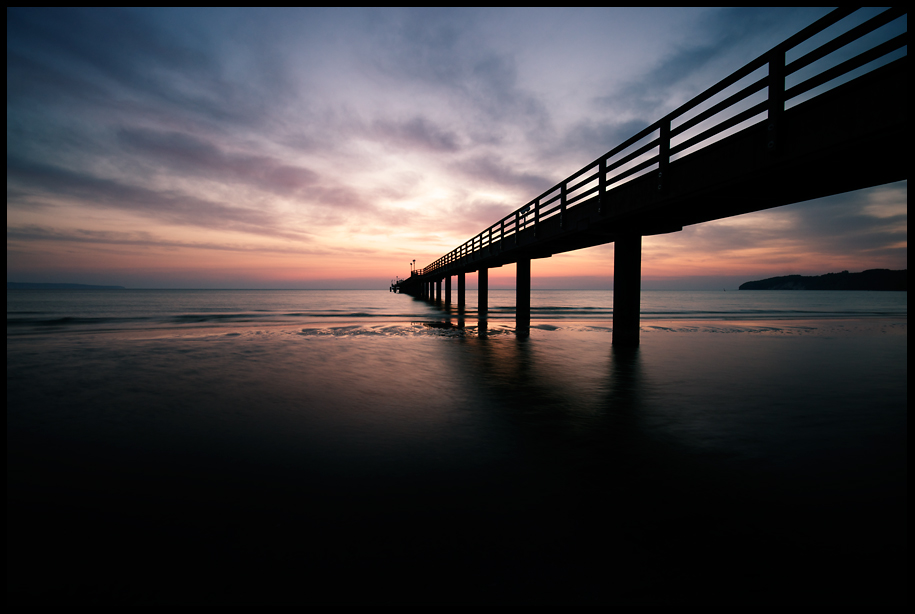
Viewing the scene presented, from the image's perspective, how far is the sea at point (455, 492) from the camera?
9.53 ft

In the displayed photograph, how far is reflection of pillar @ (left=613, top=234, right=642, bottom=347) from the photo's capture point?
13930 millimetres

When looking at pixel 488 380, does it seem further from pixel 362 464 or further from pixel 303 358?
pixel 303 358

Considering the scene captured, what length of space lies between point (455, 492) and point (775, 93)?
7213 mm

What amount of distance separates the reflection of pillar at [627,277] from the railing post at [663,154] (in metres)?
4.49

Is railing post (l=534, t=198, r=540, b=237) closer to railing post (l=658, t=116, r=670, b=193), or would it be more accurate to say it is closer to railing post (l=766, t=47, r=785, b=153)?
railing post (l=658, t=116, r=670, b=193)

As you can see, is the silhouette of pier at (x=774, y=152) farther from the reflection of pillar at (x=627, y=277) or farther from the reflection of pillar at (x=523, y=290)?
the reflection of pillar at (x=523, y=290)

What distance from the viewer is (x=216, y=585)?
2.88 metres

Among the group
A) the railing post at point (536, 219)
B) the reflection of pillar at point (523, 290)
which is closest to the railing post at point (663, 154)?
the railing post at point (536, 219)

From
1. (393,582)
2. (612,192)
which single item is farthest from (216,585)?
(612,192)

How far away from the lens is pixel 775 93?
6508 mm

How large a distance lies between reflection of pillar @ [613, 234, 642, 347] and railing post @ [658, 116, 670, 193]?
449cm

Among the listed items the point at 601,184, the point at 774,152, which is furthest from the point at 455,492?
the point at 601,184

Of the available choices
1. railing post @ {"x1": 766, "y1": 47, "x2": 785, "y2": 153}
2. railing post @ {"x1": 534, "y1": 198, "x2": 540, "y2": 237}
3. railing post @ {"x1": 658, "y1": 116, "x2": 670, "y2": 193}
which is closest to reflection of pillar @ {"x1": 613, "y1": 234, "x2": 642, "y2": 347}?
railing post @ {"x1": 534, "y1": 198, "x2": 540, "y2": 237}

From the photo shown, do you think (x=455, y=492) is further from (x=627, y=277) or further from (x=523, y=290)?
(x=523, y=290)
